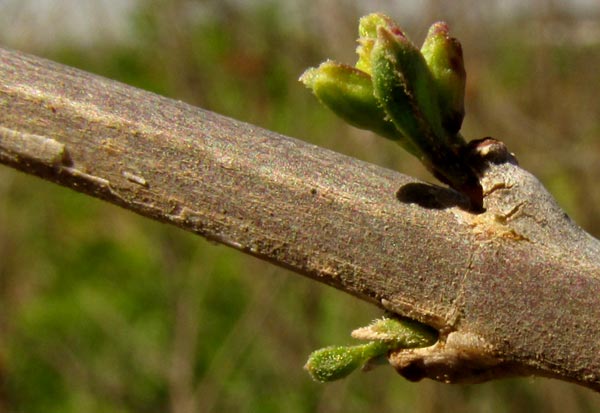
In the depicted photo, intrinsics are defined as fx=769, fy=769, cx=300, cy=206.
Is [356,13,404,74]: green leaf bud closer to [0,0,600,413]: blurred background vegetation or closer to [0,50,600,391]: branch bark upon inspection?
[0,50,600,391]: branch bark

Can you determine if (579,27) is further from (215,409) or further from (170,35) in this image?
(215,409)

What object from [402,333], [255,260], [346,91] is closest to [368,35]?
[346,91]

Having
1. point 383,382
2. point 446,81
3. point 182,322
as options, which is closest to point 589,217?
point 383,382

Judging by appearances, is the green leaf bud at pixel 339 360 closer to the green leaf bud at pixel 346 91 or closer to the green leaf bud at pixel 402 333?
the green leaf bud at pixel 402 333

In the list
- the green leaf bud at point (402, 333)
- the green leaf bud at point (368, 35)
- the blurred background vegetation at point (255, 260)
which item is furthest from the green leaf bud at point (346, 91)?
the blurred background vegetation at point (255, 260)

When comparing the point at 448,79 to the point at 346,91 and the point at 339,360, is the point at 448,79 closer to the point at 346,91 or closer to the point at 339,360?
the point at 346,91

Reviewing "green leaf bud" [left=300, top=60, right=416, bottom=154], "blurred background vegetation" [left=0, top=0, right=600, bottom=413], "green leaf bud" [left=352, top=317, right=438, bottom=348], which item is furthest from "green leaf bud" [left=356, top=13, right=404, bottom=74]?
"blurred background vegetation" [left=0, top=0, right=600, bottom=413]
